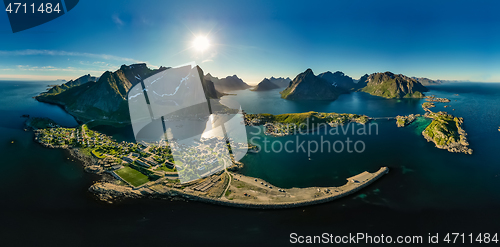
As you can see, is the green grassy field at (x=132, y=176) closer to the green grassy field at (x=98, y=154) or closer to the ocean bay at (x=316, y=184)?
the ocean bay at (x=316, y=184)

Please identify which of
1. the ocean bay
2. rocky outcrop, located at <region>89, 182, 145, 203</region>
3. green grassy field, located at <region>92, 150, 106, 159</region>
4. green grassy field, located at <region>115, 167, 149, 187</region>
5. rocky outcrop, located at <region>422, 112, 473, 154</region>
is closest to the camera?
the ocean bay

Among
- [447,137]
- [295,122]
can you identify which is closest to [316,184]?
[295,122]

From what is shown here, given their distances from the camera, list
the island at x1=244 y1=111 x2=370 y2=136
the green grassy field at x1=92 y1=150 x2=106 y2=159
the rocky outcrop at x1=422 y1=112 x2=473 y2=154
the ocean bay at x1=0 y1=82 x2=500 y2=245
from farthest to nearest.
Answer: the island at x1=244 y1=111 x2=370 y2=136, the rocky outcrop at x1=422 y1=112 x2=473 y2=154, the green grassy field at x1=92 y1=150 x2=106 y2=159, the ocean bay at x1=0 y1=82 x2=500 y2=245

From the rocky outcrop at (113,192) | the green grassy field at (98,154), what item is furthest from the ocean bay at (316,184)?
the green grassy field at (98,154)

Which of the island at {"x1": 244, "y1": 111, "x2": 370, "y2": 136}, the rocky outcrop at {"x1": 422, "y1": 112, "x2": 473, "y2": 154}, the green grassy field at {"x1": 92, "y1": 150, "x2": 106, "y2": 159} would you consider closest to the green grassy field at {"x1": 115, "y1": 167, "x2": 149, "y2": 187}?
the green grassy field at {"x1": 92, "y1": 150, "x2": 106, "y2": 159}

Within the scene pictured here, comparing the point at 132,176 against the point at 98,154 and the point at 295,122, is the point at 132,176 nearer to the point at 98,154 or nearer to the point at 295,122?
the point at 98,154

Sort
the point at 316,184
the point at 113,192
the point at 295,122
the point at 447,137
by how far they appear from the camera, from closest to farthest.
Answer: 1. the point at 113,192
2. the point at 316,184
3. the point at 447,137
4. the point at 295,122

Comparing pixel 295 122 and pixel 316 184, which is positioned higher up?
pixel 295 122

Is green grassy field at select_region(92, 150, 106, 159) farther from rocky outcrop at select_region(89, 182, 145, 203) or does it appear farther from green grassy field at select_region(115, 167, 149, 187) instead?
rocky outcrop at select_region(89, 182, 145, 203)

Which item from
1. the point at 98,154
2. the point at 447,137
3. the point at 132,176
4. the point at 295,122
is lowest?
the point at 132,176
